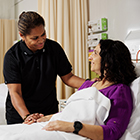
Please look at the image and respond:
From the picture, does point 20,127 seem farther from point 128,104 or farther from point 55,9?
point 55,9

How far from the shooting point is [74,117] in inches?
51.3

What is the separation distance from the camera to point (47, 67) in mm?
1788

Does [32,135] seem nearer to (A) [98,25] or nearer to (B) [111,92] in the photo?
(B) [111,92]

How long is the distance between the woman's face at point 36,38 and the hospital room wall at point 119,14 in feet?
4.21

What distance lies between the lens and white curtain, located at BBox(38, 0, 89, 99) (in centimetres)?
311

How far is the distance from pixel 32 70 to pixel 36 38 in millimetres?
276

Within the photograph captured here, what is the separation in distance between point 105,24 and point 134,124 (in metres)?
1.80

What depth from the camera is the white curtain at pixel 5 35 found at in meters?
4.20

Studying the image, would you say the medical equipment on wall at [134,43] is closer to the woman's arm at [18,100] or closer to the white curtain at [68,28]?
the white curtain at [68,28]

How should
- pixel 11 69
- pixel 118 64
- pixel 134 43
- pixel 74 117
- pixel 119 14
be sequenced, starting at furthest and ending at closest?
pixel 119 14 < pixel 134 43 < pixel 11 69 < pixel 118 64 < pixel 74 117

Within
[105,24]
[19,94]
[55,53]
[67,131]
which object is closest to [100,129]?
[67,131]

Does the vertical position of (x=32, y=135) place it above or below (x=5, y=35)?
below

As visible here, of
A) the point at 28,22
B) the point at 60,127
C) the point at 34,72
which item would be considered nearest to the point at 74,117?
the point at 60,127

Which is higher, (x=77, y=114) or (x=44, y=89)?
(x=44, y=89)
